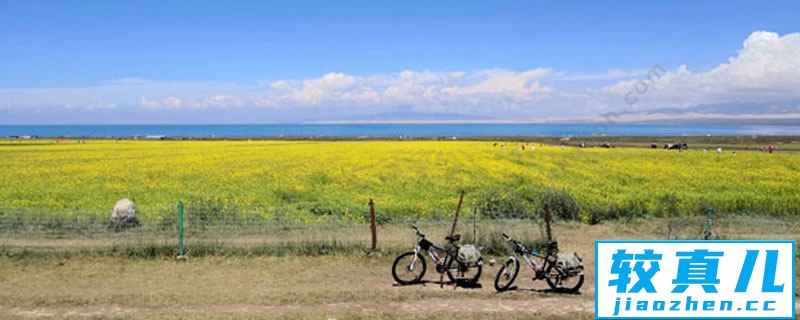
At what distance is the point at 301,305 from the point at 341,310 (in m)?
0.76

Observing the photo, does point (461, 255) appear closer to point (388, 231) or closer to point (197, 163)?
point (388, 231)

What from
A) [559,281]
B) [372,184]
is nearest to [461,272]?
[559,281]

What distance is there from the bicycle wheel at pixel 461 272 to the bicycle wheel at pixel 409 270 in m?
0.53

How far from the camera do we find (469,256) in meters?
11.4

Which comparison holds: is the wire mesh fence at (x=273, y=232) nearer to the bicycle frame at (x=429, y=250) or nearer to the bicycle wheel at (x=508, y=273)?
the bicycle frame at (x=429, y=250)

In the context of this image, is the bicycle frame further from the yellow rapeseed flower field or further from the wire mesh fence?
the yellow rapeseed flower field

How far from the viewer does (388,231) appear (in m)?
17.9

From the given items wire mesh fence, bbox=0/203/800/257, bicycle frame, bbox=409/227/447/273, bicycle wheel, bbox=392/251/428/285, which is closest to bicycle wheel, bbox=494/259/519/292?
bicycle frame, bbox=409/227/447/273

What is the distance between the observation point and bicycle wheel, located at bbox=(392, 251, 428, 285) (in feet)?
38.0

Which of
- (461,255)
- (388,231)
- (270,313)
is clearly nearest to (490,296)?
(461,255)

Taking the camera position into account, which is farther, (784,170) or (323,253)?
(784,170)

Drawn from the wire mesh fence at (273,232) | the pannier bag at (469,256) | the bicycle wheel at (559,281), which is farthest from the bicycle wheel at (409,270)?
the bicycle wheel at (559,281)

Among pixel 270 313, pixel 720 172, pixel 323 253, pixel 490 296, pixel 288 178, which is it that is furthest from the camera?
pixel 720 172

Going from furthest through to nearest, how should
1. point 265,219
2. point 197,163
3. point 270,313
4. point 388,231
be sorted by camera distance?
point 197,163 → point 265,219 → point 388,231 → point 270,313
